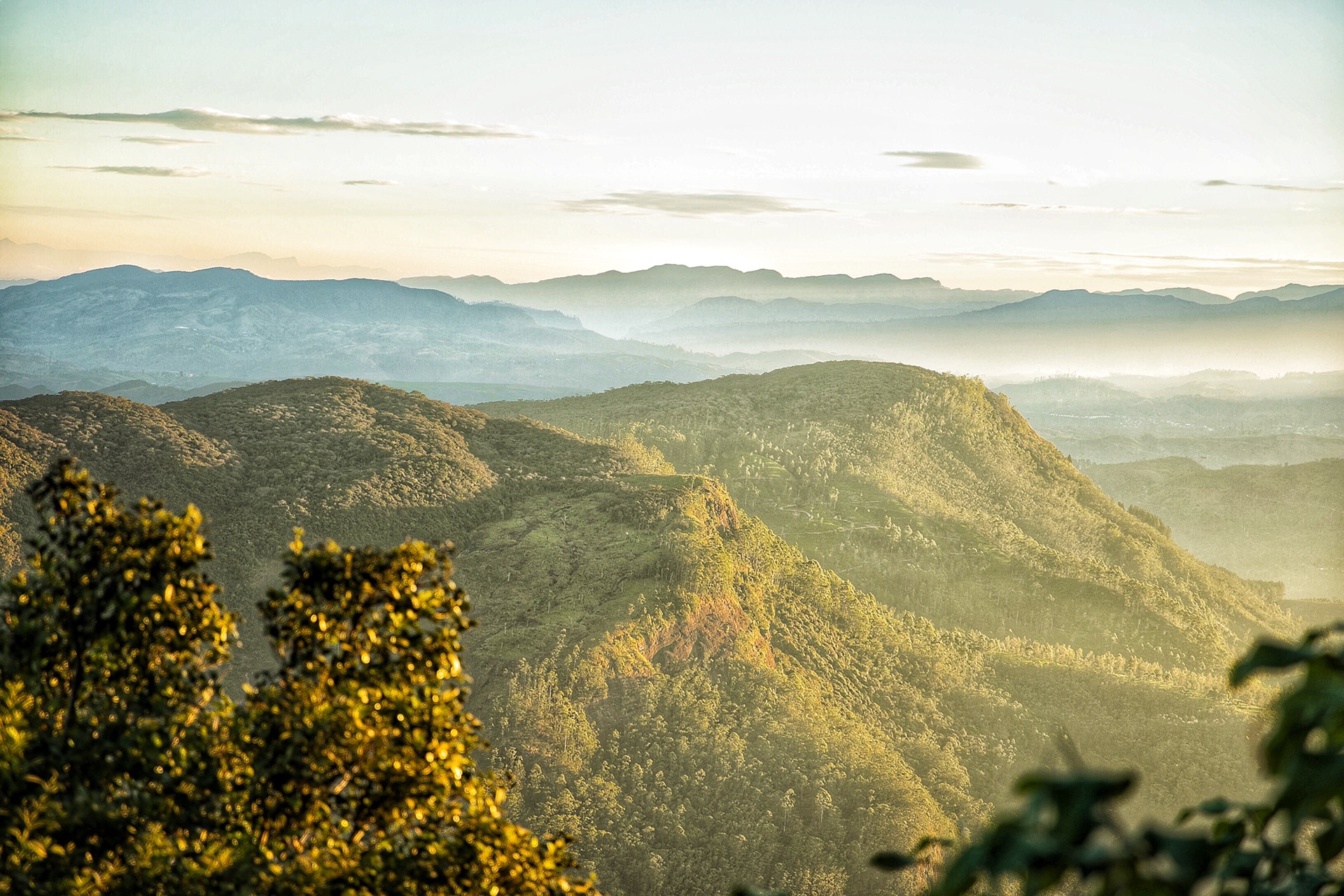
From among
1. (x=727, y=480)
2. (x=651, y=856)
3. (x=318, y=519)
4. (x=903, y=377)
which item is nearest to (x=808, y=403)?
(x=903, y=377)

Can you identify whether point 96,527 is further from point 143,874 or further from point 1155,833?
point 1155,833

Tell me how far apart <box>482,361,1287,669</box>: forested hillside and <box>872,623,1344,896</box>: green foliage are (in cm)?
9265

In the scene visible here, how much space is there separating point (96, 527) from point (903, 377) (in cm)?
14532

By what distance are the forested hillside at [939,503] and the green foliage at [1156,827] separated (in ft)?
304

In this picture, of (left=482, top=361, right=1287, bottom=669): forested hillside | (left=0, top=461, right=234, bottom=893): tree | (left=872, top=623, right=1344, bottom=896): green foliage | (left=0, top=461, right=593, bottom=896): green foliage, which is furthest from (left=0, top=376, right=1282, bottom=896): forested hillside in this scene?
(left=872, top=623, right=1344, bottom=896): green foliage

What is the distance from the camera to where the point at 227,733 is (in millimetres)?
8742

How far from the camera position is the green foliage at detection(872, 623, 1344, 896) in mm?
2605

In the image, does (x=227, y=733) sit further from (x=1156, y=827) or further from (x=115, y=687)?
(x=1156, y=827)

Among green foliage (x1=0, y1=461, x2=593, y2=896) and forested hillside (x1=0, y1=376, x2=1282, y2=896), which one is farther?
forested hillside (x1=0, y1=376, x2=1282, y2=896)

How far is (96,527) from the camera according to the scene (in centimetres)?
872

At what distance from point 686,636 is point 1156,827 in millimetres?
55392

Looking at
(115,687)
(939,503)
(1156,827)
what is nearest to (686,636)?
(115,687)

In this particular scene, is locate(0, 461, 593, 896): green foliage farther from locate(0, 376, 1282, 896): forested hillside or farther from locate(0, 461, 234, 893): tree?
locate(0, 376, 1282, 896): forested hillside

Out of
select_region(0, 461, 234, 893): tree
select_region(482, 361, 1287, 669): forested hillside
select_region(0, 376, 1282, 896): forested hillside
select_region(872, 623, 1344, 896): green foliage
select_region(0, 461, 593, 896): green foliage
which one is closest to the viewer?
select_region(872, 623, 1344, 896): green foliage
